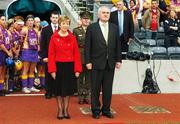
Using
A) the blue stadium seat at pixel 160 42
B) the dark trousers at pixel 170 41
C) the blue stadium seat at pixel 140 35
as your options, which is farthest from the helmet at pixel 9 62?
the dark trousers at pixel 170 41

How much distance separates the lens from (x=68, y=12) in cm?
1606

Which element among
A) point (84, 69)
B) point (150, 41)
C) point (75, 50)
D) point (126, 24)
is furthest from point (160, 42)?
point (75, 50)

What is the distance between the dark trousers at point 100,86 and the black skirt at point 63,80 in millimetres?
462

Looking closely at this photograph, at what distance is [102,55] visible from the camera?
8.69 m

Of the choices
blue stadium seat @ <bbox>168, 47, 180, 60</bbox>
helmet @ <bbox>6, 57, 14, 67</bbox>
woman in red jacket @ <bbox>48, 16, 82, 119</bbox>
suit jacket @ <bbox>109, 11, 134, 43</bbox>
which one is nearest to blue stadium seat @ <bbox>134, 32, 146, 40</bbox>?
blue stadium seat @ <bbox>168, 47, 180, 60</bbox>

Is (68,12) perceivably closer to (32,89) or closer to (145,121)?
(32,89)

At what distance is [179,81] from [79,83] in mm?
3559

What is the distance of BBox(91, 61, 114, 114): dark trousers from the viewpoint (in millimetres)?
8781

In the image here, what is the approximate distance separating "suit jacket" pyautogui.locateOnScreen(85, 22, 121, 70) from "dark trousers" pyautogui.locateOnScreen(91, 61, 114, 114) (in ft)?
0.47

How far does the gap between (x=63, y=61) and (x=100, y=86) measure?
3.07 ft

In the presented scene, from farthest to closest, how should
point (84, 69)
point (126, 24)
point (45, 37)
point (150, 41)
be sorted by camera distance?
point (150, 41) < point (126, 24) < point (45, 37) < point (84, 69)

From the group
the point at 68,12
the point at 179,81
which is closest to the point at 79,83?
the point at 179,81

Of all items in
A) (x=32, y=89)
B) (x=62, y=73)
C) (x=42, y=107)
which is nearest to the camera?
(x=62, y=73)

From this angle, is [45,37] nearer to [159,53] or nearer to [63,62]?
[63,62]
